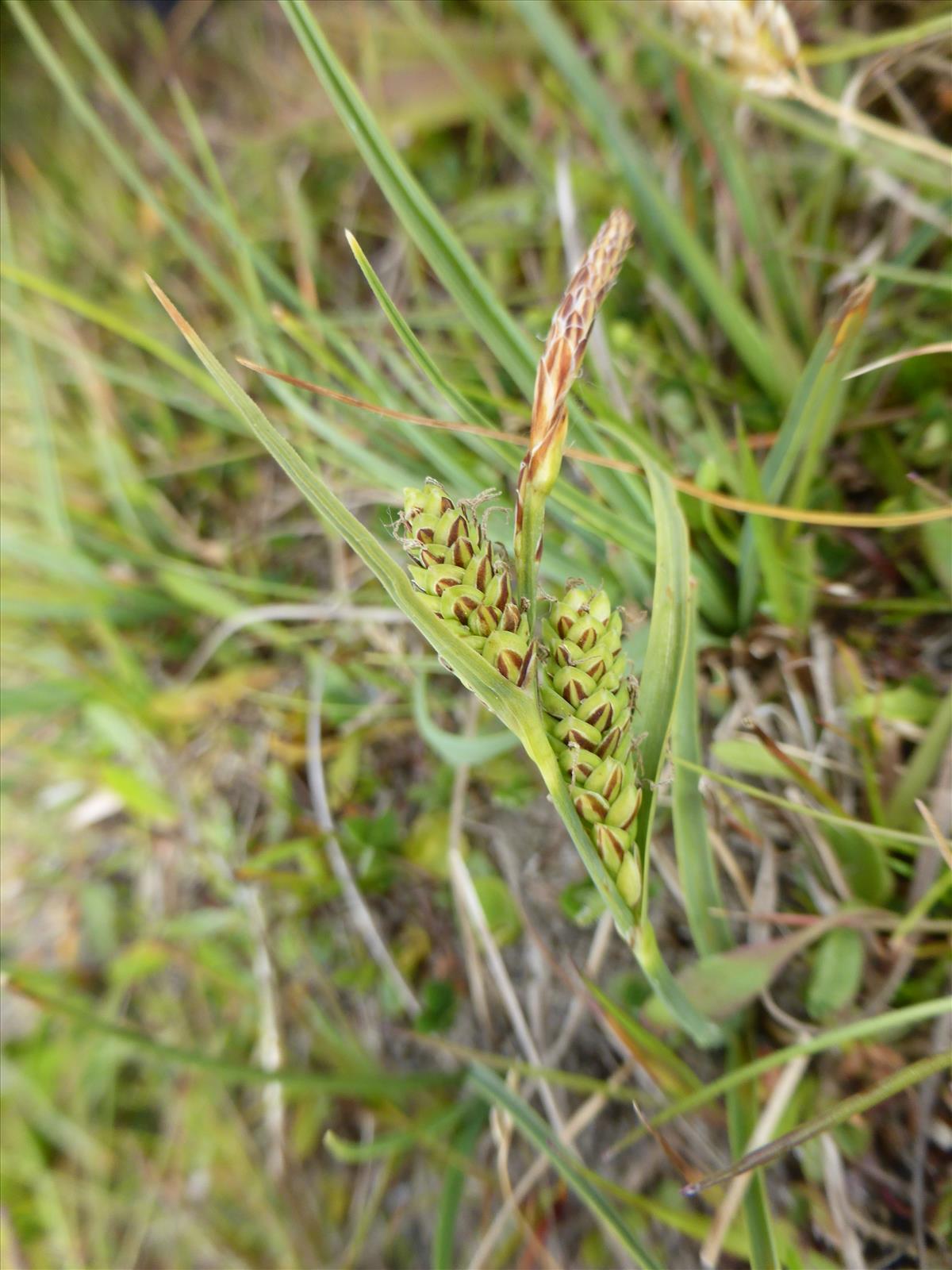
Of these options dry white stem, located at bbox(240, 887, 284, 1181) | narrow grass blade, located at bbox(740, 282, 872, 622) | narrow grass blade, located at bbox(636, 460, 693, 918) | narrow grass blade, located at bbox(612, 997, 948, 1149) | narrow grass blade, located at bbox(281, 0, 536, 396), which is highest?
narrow grass blade, located at bbox(281, 0, 536, 396)

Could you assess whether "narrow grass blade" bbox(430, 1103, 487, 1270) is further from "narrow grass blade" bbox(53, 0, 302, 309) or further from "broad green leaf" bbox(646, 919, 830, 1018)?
→ "narrow grass blade" bbox(53, 0, 302, 309)

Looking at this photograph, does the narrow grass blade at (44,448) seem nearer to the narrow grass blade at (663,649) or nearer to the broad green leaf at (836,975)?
the narrow grass blade at (663,649)

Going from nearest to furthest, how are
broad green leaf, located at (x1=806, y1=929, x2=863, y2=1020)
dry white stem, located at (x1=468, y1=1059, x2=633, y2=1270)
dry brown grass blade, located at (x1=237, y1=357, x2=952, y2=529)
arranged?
dry brown grass blade, located at (x1=237, y1=357, x2=952, y2=529) → broad green leaf, located at (x1=806, y1=929, x2=863, y2=1020) → dry white stem, located at (x1=468, y1=1059, x2=633, y2=1270)

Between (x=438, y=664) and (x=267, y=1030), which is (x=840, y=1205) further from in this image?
(x=267, y=1030)

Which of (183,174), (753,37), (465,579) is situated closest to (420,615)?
(465,579)

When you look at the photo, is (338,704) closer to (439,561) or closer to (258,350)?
(258,350)

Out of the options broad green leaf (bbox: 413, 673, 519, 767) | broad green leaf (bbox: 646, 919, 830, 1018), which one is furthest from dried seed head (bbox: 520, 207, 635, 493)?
broad green leaf (bbox: 646, 919, 830, 1018)
